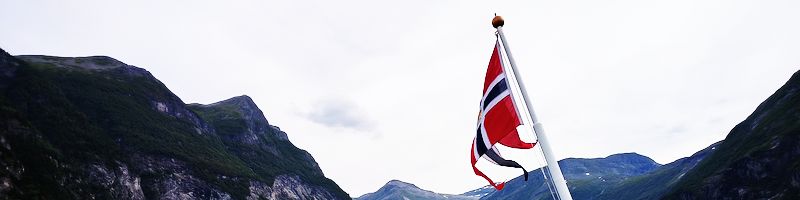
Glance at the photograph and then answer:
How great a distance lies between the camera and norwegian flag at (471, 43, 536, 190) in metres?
16.6

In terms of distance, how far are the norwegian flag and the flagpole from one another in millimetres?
1058

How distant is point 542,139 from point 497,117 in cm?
233

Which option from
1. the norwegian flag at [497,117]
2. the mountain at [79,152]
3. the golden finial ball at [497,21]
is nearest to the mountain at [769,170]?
the norwegian flag at [497,117]

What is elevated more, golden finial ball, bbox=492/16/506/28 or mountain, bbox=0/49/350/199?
mountain, bbox=0/49/350/199

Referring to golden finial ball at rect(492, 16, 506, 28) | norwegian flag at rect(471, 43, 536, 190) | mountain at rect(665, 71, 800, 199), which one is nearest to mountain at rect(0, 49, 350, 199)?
norwegian flag at rect(471, 43, 536, 190)

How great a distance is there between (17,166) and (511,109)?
13618 cm

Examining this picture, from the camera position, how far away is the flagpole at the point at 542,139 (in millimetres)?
14445

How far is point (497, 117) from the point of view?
56.0 ft

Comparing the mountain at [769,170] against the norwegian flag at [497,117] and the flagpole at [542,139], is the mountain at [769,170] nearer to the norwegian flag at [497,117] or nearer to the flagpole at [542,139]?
the norwegian flag at [497,117]

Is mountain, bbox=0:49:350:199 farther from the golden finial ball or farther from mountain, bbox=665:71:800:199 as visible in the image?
mountain, bbox=665:71:800:199

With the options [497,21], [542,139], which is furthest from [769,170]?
[497,21]

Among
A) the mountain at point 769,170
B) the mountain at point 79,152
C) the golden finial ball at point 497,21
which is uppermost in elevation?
the mountain at point 79,152

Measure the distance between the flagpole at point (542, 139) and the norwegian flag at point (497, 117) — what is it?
106 centimetres

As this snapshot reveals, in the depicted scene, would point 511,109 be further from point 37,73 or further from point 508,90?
point 37,73
